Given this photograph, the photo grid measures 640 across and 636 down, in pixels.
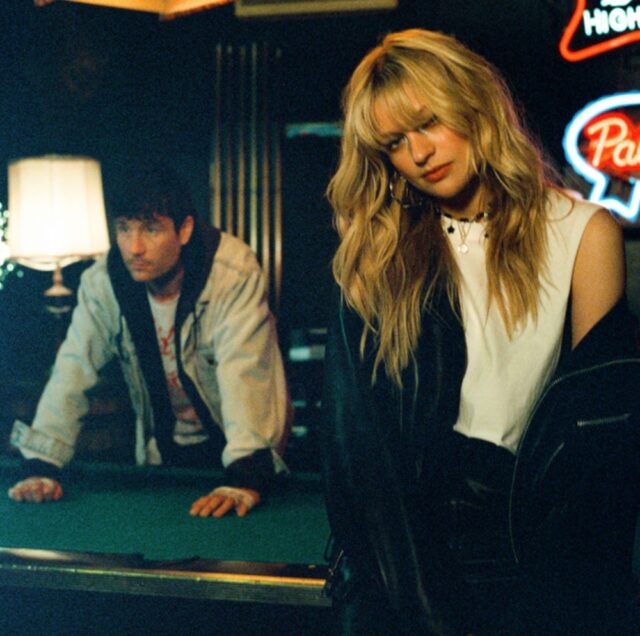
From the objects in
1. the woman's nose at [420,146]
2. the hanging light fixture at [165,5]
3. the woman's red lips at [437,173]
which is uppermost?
the hanging light fixture at [165,5]

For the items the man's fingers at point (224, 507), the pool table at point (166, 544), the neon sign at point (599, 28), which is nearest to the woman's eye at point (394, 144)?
the pool table at point (166, 544)

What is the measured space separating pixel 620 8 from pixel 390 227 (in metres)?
4.17

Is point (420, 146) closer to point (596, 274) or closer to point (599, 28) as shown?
point (596, 274)

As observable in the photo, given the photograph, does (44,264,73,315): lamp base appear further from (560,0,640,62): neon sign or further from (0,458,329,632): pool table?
(560,0,640,62): neon sign

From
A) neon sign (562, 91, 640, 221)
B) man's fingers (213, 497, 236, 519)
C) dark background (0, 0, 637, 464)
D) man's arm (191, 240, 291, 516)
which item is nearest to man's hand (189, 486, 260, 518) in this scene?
man's fingers (213, 497, 236, 519)

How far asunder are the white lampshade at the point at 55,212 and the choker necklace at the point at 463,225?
295 centimetres

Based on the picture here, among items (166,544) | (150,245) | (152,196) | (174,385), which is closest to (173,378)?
(174,385)

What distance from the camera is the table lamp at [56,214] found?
14.5 ft

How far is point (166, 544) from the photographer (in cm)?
310

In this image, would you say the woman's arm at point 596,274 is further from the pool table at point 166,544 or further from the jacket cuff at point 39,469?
the jacket cuff at point 39,469

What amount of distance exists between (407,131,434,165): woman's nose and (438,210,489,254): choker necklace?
0.18 metres

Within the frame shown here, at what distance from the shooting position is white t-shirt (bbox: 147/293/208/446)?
4363 mm

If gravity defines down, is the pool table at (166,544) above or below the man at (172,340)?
below

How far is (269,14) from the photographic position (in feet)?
15.8
